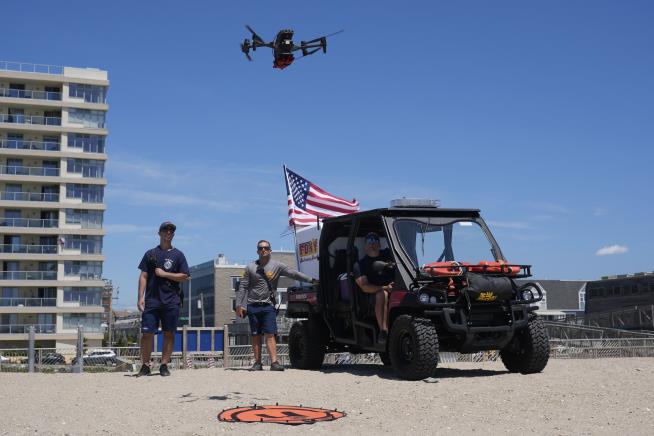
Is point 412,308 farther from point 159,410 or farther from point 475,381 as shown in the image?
point 159,410

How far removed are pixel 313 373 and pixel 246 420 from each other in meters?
3.87

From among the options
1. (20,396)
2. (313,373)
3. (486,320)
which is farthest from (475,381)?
(20,396)

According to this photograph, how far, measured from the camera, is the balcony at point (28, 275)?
7134 centimetres

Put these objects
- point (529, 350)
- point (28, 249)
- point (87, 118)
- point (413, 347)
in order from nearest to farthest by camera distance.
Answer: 1. point (413, 347)
2. point (529, 350)
3. point (28, 249)
4. point (87, 118)

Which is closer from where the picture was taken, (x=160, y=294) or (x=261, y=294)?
(x=160, y=294)

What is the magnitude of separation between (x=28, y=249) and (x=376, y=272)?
2698 inches

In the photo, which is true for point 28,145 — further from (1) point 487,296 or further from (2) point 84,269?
(1) point 487,296

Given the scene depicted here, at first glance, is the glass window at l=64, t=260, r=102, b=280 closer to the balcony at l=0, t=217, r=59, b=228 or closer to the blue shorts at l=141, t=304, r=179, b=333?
the balcony at l=0, t=217, r=59, b=228

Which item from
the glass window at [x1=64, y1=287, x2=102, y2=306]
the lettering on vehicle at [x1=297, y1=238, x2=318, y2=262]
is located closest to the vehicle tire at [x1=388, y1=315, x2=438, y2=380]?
the lettering on vehicle at [x1=297, y1=238, x2=318, y2=262]

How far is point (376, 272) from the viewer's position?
32.9 ft

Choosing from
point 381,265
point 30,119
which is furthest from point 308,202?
point 30,119

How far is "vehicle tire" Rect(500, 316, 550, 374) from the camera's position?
31.9 feet

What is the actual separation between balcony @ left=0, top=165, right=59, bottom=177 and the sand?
67.8m

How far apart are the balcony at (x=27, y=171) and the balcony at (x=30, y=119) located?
13.4 ft
